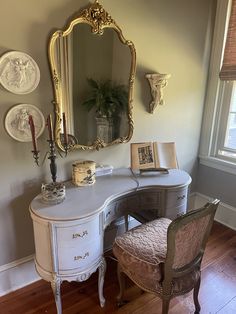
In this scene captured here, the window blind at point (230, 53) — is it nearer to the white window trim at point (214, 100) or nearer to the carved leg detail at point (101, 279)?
the white window trim at point (214, 100)

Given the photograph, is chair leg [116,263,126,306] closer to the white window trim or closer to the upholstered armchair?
the upholstered armchair

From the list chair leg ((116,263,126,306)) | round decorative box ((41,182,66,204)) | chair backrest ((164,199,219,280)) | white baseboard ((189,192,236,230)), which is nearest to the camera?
chair backrest ((164,199,219,280))

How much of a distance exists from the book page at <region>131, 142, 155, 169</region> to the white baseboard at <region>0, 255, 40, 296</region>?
107cm

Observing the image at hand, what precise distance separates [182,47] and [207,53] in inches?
15.8

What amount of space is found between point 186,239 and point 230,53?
1996mm

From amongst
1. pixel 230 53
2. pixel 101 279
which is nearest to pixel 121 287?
pixel 101 279

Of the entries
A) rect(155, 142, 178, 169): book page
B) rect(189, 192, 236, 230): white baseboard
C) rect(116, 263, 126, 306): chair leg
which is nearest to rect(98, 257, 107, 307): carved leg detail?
rect(116, 263, 126, 306): chair leg

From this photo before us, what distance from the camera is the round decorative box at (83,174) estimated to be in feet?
5.74

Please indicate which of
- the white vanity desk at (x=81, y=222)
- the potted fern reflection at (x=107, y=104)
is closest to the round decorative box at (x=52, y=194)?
the white vanity desk at (x=81, y=222)

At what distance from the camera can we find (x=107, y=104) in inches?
77.0

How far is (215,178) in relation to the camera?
279 centimetres

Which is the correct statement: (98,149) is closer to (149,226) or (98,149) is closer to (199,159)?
(149,226)

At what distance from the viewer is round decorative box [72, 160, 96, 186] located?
1751 millimetres

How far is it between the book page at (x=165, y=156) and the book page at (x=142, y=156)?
53 mm
